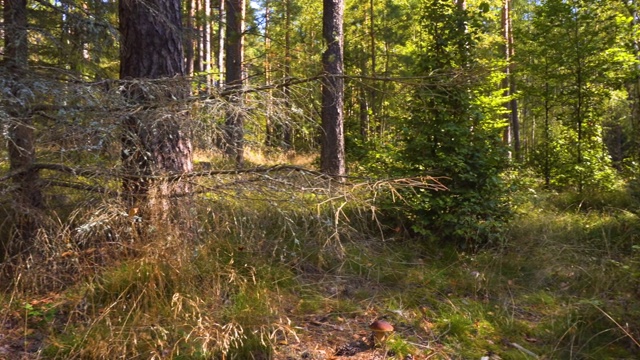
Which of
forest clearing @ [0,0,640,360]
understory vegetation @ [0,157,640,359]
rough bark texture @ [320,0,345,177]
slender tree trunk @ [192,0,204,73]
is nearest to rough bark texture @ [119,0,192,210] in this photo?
forest clearing @ [0,0,640,360]

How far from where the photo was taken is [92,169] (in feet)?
10.9

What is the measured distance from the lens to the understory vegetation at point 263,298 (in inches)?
119

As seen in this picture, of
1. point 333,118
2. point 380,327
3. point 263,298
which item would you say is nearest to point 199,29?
point 333,118

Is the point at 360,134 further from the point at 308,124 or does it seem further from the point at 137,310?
the point at 137,310

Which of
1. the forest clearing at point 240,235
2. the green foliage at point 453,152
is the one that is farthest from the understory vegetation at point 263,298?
the green foliage at point 453,152

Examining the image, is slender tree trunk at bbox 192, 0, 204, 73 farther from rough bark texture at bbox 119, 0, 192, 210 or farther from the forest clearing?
rough bark texture at bbox 119, 0, 192, 210

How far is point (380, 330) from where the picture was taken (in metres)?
3.14

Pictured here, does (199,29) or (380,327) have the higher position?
(199,29)

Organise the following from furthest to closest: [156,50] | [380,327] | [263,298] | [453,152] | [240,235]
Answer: [453,152], [156,50], [240,235], [263,298], [380,327]

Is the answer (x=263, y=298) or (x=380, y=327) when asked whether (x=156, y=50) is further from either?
(x=380, y=327)

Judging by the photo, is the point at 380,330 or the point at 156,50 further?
the point at 156,50

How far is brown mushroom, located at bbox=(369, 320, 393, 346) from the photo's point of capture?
3139 millimetres

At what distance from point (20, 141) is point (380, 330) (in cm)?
317

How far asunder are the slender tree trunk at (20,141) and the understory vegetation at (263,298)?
0.27 m
